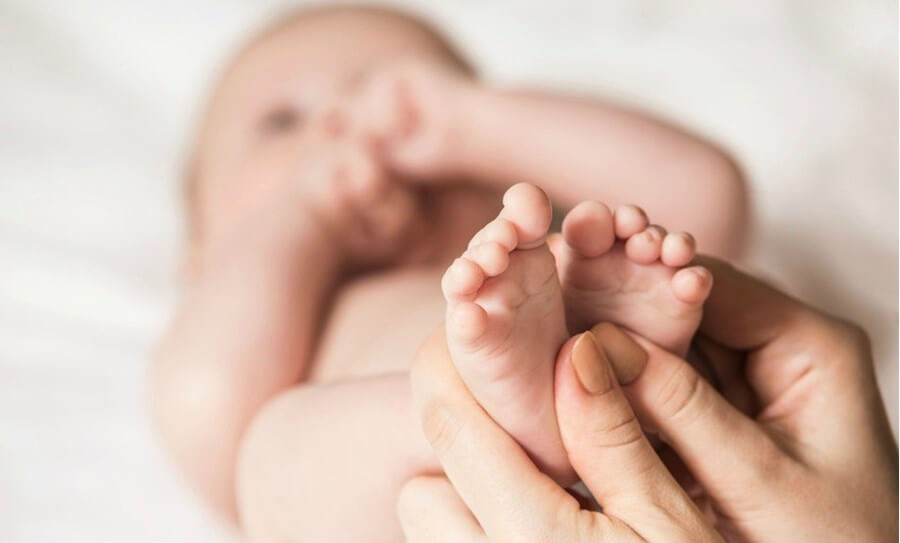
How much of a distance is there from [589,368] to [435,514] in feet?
0.45

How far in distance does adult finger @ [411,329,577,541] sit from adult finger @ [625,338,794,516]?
3.2 inches

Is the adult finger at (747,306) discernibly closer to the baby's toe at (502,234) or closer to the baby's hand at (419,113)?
the baby's toe at (502,234)

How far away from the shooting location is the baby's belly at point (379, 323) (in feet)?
2.86

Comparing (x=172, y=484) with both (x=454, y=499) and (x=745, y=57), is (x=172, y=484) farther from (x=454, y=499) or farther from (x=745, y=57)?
(x=745, y=57)

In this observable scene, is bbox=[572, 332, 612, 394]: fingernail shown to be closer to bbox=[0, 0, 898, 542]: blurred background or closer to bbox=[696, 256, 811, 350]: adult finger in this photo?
bbox=[696, 256, 811, 350]: adult finger

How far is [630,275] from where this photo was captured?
2.10 feet

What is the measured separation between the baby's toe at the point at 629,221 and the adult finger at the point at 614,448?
0.25 ft

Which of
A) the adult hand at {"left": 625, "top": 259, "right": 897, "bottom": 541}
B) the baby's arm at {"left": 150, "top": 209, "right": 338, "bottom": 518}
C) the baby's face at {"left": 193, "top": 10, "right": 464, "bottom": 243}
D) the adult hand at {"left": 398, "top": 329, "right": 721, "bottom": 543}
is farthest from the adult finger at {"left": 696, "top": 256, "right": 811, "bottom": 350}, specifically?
the baby's face at {"left": 193, "top": 10, "right": 464, "bottom": 243}

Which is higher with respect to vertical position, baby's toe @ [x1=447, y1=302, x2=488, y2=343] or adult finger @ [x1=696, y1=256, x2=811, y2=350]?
baby's toe @ [x1=447, y1=302, x2=488, y2=343]

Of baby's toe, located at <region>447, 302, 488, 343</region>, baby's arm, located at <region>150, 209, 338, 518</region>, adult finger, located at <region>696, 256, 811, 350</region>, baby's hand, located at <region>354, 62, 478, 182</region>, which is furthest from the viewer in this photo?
baby's hand, located at <region>354, 62, 478, 182</region>

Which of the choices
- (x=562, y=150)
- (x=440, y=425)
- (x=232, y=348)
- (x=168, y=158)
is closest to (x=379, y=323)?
(x=232, y=348)

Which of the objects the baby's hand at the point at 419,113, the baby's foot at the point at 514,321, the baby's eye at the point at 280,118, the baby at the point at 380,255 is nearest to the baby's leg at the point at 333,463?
the baby at the point at 380,255

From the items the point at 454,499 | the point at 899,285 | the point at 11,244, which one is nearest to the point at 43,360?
the point at 11,244

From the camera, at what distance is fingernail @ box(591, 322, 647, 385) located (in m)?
0.62
